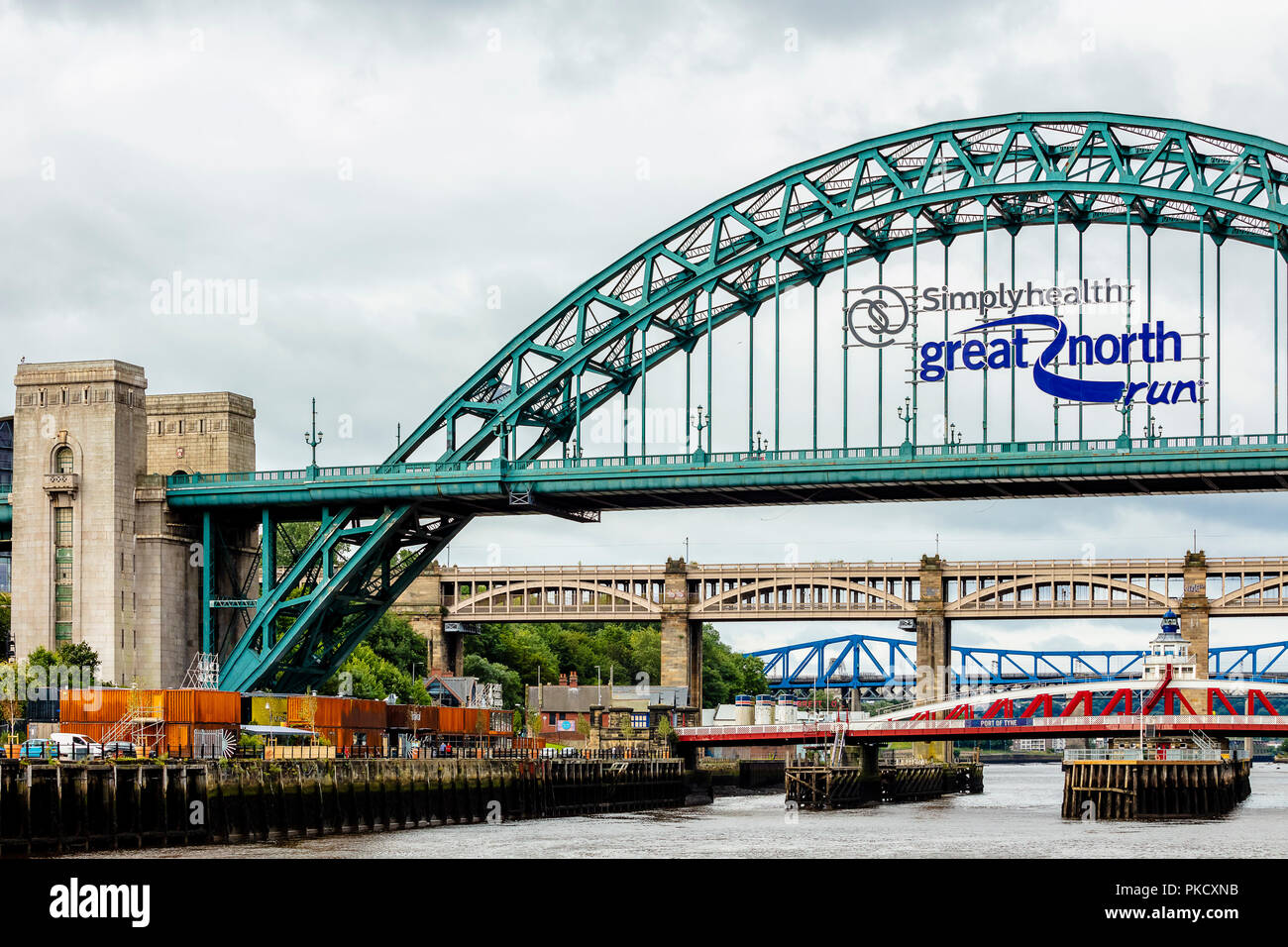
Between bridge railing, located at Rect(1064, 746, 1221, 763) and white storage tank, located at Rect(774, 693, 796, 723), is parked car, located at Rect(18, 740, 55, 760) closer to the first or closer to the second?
bridge railing, located at Rect(1064, 746, 1221, 763)

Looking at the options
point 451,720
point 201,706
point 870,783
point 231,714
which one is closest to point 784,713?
point 870,783

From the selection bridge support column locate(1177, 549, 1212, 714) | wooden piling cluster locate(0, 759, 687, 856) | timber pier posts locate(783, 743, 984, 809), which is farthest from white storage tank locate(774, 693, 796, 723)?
wooden piling cluster locate(0, 759, 687, 856)

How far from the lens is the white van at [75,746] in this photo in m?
67.5

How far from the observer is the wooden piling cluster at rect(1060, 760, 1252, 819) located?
90250 mm

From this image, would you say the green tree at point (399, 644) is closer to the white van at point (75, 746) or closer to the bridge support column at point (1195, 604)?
the bridge support column at point (1195, 604)

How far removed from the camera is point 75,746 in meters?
71.9

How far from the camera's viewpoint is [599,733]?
129750 mm

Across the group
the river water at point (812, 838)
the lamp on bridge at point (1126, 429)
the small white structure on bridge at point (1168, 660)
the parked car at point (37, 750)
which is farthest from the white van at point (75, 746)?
the small white structure on bridge at point (1168, 660)

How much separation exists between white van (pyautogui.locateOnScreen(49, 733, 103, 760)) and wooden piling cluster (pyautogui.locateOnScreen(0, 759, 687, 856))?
4086 millimetres

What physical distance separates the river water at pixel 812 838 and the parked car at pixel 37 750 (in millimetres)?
7769
